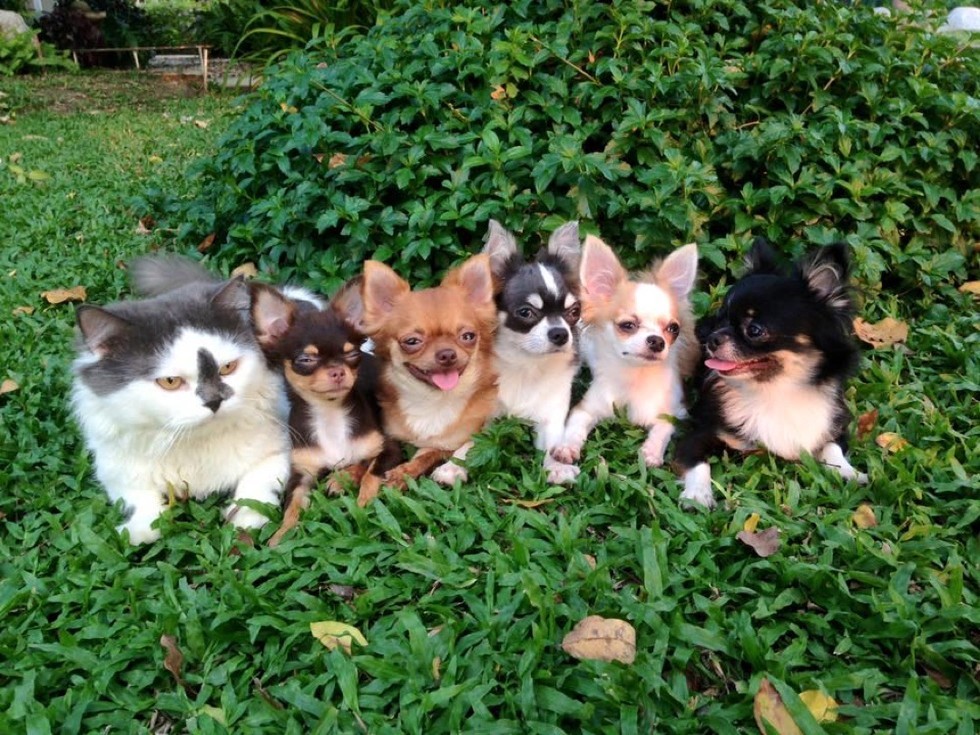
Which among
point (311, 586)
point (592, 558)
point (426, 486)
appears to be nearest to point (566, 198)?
point (426, 486)

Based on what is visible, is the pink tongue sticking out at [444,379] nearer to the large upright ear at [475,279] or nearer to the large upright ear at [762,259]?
the large upright ear at [475,279]

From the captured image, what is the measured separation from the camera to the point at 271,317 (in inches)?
134

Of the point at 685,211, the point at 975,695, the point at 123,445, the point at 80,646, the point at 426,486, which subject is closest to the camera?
the point at 975,695

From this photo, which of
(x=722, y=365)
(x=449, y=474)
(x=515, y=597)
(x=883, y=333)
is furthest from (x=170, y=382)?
(x=883, y=333)

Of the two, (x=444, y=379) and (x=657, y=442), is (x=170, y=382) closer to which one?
A: (x=444, y=379)

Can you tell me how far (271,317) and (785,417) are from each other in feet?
8.04

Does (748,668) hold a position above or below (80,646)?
above

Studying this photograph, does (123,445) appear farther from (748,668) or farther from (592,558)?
(748,668)

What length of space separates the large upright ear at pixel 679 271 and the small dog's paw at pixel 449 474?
1512 millimetres

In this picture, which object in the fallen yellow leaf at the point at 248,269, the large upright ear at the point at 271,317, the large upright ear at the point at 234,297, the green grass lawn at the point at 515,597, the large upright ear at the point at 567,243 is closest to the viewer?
the green grass lawn at the point at 515,597

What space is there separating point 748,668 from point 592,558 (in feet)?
2.33

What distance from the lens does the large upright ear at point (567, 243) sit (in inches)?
162

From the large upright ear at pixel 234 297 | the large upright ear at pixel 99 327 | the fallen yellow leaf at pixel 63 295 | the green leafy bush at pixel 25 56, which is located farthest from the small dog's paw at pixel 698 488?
the green leafy bush at pixel 25 56

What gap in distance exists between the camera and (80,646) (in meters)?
2.73
